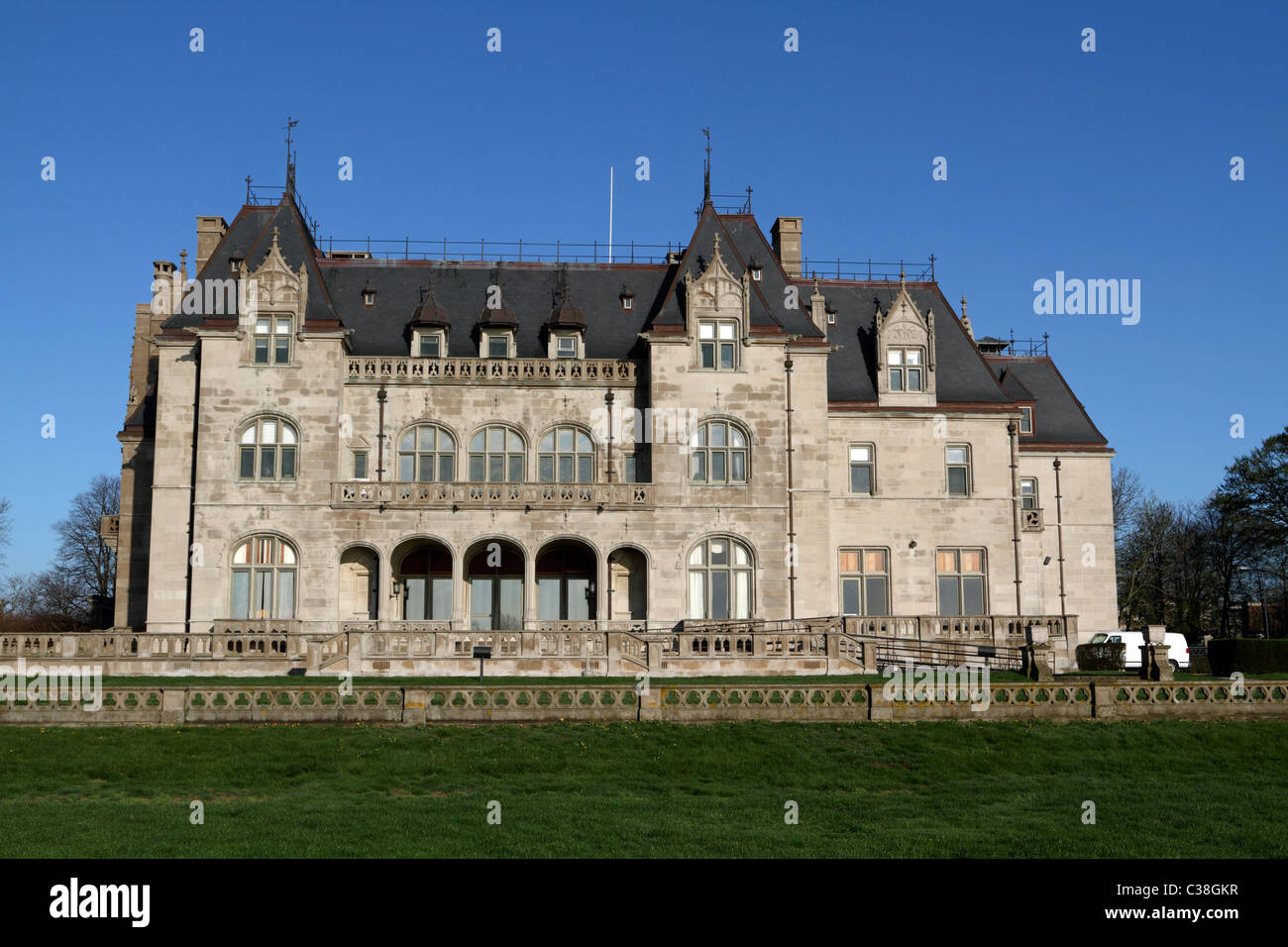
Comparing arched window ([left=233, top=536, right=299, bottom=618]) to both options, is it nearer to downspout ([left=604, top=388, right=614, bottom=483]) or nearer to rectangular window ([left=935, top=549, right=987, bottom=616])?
downspout ([left=604, top=388, right=614, bottom=483])

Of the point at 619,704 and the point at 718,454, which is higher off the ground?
the point at 718,454

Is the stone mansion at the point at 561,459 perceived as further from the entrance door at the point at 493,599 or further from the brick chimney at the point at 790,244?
the brick chimney at the point at 790,244

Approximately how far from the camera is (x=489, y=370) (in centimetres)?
4553

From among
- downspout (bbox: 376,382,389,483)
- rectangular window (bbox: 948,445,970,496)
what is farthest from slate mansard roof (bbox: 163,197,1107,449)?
downspout (bbox: 376,382,389,483)

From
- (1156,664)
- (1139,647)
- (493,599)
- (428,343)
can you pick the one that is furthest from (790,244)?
(1156,664)

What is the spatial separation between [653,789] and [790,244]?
3470cm

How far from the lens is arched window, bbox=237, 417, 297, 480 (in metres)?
43.8

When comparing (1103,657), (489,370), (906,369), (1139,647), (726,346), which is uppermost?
(726,346)

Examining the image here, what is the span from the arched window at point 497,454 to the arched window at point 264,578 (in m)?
6.93

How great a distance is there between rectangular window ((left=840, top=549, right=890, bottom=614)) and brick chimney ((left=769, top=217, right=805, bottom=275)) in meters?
12.8

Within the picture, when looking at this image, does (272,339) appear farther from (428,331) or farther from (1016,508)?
(1016,508)

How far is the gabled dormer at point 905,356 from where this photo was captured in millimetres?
48250

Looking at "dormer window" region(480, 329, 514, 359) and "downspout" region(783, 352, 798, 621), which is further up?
"dormer window" region(480, 329, 514, 359)

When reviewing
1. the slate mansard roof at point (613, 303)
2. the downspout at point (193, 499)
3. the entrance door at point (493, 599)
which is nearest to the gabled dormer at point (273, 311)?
the slate mansard roof at point (613, 303)
